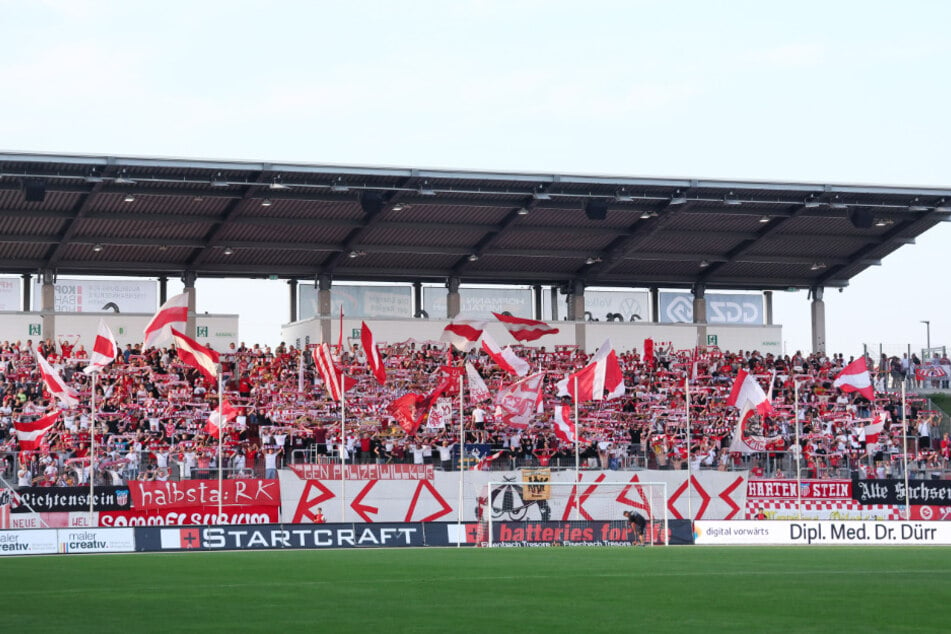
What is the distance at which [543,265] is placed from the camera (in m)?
64.5

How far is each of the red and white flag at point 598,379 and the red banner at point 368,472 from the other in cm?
587

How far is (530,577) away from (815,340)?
153 feet

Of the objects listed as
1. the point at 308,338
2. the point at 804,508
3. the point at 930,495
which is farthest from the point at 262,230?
the point at 930,495

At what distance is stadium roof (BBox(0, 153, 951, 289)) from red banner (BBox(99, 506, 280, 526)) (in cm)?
1259

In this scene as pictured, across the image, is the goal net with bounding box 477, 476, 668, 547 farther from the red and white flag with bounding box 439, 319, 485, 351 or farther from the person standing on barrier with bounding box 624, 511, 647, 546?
the red and white flag with bounding box 439, 319, 485, 351

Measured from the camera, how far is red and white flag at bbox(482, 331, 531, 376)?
48.2 meters

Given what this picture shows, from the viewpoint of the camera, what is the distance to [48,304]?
59.2 m

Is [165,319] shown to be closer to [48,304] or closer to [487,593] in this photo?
[48,304]

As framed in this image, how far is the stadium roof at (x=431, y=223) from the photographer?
5312cm

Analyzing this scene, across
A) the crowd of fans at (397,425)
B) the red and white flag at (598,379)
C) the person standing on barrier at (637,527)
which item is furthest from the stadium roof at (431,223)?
the person standing on barrier at (637,527)

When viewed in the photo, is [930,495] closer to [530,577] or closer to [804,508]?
[804,508]

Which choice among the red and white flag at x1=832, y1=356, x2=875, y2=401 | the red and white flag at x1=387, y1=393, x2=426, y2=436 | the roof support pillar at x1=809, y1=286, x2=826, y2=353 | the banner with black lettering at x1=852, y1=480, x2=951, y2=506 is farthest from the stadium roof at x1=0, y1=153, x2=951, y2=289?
the banner with black lettering at x1=852, y1=480, x2=951, y2=506

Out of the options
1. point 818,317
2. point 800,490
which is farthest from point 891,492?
point 818,317

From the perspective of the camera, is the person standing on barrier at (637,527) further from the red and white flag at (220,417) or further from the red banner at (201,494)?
the red and white flag at (220,417)
